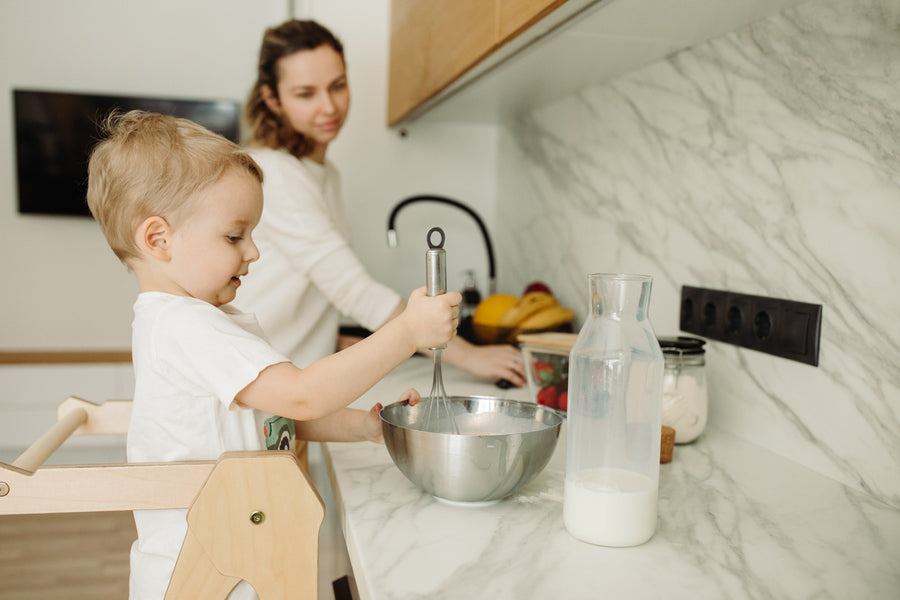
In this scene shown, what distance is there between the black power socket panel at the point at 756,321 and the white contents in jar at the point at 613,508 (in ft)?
1.25

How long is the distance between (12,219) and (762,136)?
2.56 meters

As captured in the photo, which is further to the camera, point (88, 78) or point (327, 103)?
point (88, 78)

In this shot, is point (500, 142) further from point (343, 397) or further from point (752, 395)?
point (343, 397)

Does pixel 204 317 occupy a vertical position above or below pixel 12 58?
below

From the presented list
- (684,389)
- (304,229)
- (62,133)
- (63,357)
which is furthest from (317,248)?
(62,133)

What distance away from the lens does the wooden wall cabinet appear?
0.98m

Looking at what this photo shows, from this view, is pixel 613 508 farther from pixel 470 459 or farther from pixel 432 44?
pixel 432 44

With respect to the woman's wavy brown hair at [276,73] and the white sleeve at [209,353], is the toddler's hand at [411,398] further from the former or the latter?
the woman's wavy brown hair at [276,73]

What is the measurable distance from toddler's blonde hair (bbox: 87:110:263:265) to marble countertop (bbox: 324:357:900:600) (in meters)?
0.37

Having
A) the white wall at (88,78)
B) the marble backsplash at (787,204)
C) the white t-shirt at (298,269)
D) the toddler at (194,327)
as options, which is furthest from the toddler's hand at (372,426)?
the white wall at (88,78)

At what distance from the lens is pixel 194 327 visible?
0.73 metres

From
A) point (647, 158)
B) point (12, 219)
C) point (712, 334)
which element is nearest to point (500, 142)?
point (647, 158)

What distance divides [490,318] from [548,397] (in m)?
0.44

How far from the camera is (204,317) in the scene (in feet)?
2.42
